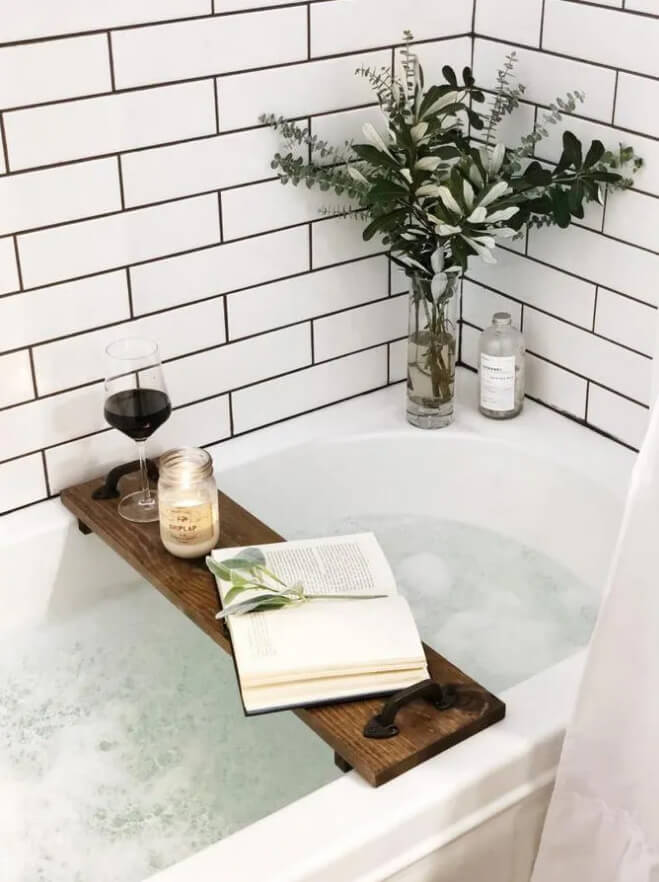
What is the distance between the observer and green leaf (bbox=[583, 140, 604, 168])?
1.79 metres

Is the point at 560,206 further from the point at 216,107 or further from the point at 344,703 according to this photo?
the point at 344,703


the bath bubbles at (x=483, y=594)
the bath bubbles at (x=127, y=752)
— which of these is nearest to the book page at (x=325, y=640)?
the bath bubbles at (x=127, y=752)

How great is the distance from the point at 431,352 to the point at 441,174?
0.93ft

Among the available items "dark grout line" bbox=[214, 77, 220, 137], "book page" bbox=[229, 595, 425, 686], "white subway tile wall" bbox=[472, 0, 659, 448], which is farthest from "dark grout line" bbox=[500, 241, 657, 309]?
"book page" bbox=[229, 595, 425, 686]

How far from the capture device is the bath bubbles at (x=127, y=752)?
153cm

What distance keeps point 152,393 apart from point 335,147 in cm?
51

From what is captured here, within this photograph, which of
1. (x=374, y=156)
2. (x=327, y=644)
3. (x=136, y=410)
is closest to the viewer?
(x=327, y=644)

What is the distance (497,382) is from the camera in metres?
2.04

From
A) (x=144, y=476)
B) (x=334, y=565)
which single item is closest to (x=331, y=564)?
(x=334, y=565)

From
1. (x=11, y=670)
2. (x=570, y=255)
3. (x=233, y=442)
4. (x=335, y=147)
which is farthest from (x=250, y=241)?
(x=11, y=670)

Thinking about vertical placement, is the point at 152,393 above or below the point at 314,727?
above

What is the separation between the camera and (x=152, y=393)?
176cm

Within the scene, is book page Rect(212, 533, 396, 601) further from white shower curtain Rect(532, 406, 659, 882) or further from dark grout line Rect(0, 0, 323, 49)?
dark grout line Rect(0, 0, 323, 49)

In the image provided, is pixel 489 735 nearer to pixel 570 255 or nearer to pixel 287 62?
pixel 570 255
